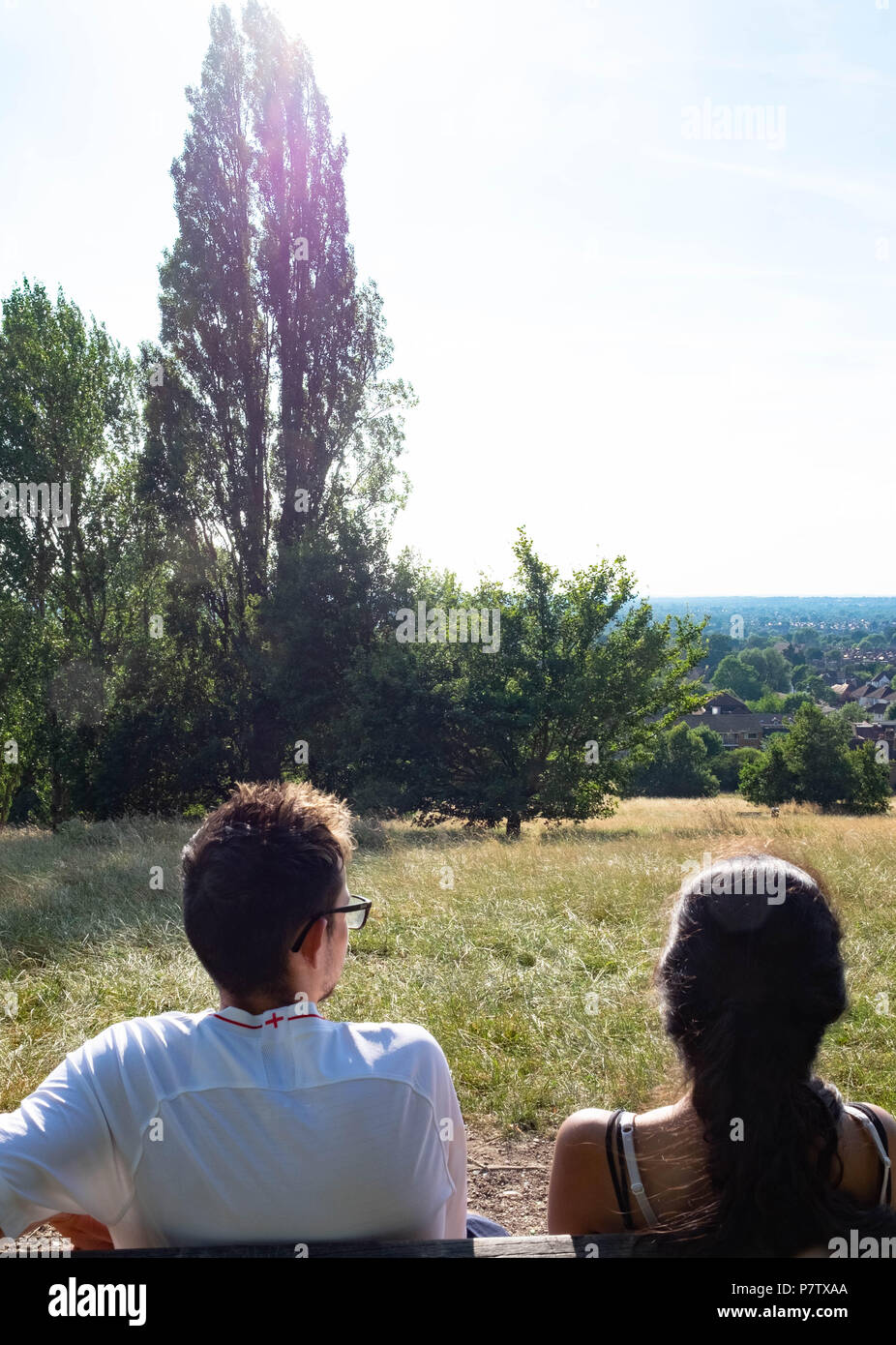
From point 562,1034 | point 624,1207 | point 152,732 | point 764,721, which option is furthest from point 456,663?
point 764,721

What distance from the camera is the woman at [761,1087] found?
1441 mm

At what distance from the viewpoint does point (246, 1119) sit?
147cm

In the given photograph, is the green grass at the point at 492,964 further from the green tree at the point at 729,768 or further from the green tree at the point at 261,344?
the green tree at the point at 729,768

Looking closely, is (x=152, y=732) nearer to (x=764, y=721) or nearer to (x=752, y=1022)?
(x=752, y=1022)

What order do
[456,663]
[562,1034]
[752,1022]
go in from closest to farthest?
[752,1022], [562,1034], [456,663]

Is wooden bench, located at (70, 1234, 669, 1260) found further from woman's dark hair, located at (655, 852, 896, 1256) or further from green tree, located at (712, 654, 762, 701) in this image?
green tree, located at (712, 654, 762, 701)

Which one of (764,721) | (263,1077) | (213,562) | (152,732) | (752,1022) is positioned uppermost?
(213,562)

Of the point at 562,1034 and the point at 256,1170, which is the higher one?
the point at 256,1170

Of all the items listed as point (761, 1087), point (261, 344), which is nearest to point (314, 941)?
point (761, 1087)

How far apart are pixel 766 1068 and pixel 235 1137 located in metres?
0.83

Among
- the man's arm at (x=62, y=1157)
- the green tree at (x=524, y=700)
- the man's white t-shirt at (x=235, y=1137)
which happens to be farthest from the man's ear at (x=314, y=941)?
the green tree at (x=524, y=700)

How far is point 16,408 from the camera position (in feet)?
58.8

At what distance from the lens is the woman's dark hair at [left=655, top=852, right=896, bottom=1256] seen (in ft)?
4.72

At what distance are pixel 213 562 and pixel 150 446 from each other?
256 cm
